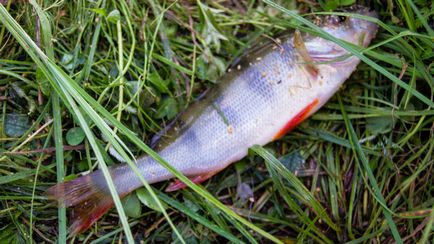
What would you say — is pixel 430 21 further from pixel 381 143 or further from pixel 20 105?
pixel 20 105

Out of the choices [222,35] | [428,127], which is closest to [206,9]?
[222,35]

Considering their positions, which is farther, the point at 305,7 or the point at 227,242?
the point at 305,7

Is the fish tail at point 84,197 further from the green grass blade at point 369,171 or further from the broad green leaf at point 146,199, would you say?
the green grass blade at point 369,171

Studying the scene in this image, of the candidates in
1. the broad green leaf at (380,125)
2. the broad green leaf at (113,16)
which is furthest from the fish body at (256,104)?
the broad green leaf at (113,16)

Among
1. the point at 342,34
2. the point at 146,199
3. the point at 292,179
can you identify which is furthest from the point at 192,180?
the point at 342,34

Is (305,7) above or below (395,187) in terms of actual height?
above

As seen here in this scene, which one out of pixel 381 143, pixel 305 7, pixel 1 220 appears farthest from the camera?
pixel 305 7

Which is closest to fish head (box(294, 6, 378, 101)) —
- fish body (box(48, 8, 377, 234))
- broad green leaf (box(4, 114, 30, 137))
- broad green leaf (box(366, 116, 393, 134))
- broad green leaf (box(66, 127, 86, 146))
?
fish body (box(48, 8, 377, 234))

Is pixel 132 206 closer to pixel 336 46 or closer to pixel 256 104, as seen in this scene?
pixel 256 104
